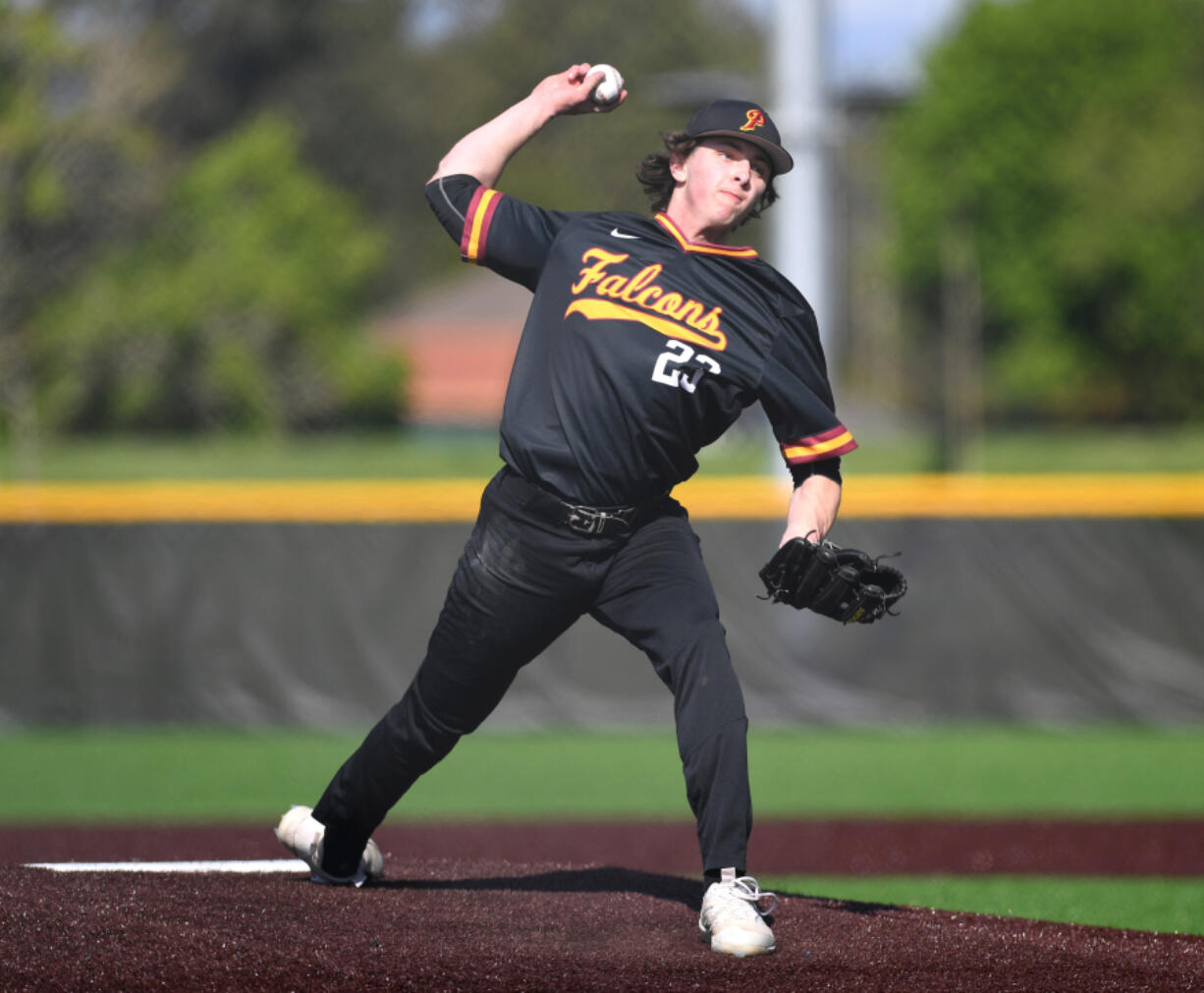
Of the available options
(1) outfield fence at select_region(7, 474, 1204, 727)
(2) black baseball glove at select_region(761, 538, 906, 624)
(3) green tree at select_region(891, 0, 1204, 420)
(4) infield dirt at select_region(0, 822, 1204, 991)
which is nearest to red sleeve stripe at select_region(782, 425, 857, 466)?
(2) black baseball glove at select_region(761, 538, 906, 624)

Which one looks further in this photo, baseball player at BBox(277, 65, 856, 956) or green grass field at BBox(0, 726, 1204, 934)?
green grass field at BBox(0, 726, 1204, 934)

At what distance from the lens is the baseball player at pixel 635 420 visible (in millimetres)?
3652

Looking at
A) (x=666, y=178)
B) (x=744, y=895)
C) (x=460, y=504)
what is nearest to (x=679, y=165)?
(x=666, y=178)

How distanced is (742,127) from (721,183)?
0.13 meters

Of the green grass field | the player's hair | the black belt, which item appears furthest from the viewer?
the green grass field

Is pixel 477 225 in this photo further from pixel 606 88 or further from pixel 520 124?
pixel 606 88

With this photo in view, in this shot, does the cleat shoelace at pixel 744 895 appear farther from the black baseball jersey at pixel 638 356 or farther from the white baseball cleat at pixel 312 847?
the white baseball cleat at pixel 312 847

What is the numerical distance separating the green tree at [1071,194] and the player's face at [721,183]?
3363cm

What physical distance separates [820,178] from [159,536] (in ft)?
17.4

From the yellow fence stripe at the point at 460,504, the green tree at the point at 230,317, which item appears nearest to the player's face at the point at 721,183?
the yellow fence stripe at the point at 460,504

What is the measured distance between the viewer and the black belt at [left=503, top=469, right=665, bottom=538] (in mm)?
3721

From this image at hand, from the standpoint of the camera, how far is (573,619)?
3.85m

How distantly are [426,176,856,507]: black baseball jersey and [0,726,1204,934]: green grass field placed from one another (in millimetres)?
2570

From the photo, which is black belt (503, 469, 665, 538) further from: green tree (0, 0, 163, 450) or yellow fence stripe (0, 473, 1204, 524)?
green tree (0, 0, 163, 450)
